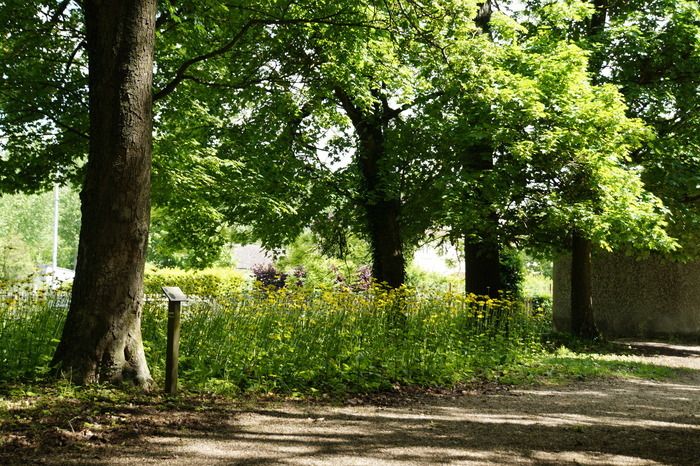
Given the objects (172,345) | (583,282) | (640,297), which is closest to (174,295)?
(172,345)

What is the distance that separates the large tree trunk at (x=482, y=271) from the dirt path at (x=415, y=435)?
7.92m

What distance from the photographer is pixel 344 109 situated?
16.6m

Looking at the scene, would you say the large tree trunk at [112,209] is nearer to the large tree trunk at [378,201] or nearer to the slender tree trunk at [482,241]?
the slender tree trunk at [482,241]

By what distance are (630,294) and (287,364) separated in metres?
17.2

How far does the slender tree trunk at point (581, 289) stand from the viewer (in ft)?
55.4

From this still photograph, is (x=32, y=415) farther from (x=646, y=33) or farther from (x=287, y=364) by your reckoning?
(x=646, y=33)

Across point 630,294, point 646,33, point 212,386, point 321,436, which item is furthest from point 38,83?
point 630,294

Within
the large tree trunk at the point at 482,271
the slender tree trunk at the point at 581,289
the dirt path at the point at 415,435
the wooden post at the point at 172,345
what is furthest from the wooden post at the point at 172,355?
the slender tree trunk at the point at 581,289

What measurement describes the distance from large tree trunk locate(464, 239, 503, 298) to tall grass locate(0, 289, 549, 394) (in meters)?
4.61

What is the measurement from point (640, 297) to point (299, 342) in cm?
1666

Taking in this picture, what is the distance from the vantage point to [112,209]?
21.2 feet

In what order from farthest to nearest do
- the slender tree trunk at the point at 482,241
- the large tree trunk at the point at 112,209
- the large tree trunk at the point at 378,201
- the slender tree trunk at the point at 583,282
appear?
the slender tree trunk at the point at 583,282, the large tree trunk at the point at 378,201, the slender tree trunk at the point at 482,241, the large tree trunk at the point at 112,209

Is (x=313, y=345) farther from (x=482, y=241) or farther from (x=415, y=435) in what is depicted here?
(x=482, y=241)

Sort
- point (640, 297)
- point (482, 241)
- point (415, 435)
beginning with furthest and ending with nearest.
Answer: point (640, 297) < point (482, 241) < point (415, 435)
